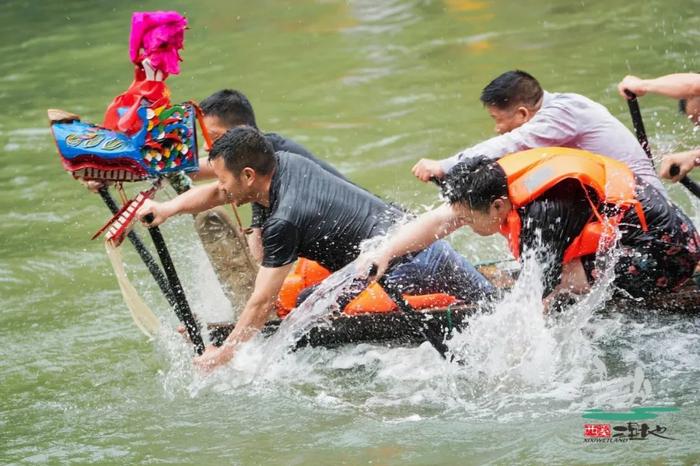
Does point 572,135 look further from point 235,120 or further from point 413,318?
point 235,120

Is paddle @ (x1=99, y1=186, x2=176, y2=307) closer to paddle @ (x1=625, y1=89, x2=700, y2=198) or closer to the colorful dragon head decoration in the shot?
the colorful dragon head decoration

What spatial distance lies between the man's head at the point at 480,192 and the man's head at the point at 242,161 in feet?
2.99

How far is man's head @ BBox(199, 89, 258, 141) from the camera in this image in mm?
6129

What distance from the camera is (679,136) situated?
28.8 feet

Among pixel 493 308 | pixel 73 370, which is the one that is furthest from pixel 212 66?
pixel 493 308

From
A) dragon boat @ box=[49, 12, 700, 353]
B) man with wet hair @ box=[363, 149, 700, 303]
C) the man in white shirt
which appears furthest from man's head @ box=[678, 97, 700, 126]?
dragon boat @ box=[49, 12, 700, 353]

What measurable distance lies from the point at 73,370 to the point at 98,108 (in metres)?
5.50

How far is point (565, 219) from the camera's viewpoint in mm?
4977

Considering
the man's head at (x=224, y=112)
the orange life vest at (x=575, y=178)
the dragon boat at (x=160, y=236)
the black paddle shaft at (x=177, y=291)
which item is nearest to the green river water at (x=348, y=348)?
the dragon boat at (x=160, y=236)

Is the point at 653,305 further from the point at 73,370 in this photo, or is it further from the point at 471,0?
the point at 471,0

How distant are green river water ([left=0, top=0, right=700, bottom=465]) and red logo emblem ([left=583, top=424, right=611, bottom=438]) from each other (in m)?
0.04

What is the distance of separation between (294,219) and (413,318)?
75 centimetres

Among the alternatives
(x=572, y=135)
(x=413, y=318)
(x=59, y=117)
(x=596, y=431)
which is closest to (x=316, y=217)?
(x=413, y=318)

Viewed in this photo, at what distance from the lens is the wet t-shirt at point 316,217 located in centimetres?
527
